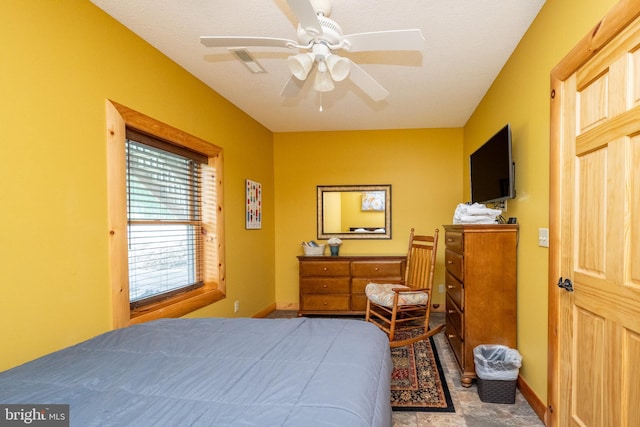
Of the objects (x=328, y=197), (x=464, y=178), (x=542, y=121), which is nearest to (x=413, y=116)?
(x=464, y=178)

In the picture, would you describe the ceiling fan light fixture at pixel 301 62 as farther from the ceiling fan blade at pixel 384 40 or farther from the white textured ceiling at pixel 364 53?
the white textured ceiling at pixel 364 53

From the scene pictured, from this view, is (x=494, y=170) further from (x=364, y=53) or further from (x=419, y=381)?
(x=419, y=381)

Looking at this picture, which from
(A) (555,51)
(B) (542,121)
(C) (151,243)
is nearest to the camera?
(A) (555,51)

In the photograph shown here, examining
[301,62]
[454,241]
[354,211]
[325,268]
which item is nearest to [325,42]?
[301,62]

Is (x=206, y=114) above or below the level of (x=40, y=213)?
above

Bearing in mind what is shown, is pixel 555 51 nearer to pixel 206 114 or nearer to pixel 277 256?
pixel 206 114

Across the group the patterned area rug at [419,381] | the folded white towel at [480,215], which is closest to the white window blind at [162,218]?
the patterned area rug at [419,381]

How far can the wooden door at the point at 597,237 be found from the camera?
1.20 meters

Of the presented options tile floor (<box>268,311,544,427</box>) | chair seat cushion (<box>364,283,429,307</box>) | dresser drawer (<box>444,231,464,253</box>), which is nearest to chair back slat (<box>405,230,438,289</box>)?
chair seat cushion (<box>364,283,429,307</box>)

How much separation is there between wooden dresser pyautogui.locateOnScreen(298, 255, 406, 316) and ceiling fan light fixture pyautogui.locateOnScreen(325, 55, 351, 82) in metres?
2.60

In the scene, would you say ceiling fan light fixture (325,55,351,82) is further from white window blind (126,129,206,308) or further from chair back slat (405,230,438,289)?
chair back slat (405,230,438,289)

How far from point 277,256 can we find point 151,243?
2310mm

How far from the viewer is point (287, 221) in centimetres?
457

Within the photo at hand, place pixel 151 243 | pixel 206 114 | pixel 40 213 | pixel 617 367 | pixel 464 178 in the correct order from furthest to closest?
1. pixel 464 178
2. pixel 206 114
3. pixel 151 243
4. pixel 40 213
5. pixel 617 367
